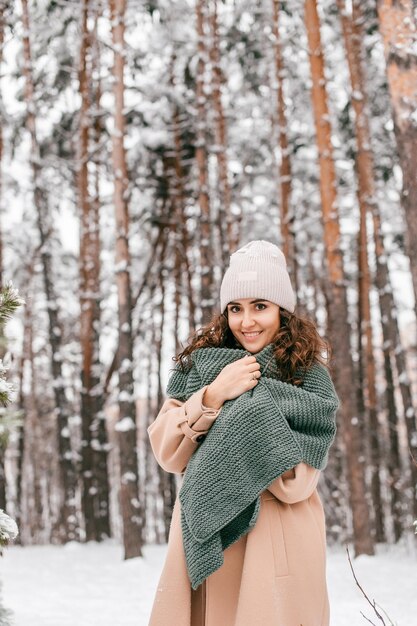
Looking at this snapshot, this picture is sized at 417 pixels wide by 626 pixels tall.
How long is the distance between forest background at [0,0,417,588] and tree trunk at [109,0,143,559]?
0.02 meters

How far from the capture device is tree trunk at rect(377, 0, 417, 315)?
5238 mm

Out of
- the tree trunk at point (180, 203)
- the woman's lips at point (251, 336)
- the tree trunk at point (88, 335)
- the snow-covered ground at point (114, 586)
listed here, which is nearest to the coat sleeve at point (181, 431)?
the woman's lips at point (251, 336)

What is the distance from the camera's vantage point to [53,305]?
12.1 meters

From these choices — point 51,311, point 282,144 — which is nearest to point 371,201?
point 282,144

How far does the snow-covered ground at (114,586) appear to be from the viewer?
5.62 m

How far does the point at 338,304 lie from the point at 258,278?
23.1 ft

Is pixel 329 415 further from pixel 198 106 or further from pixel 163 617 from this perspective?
pixel 198 106

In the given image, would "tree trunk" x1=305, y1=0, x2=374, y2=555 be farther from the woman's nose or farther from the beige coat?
the beige coat

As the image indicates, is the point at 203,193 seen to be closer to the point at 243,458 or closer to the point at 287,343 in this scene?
the point at 287,343

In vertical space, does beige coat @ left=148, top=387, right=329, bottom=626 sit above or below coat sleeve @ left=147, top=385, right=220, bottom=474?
below

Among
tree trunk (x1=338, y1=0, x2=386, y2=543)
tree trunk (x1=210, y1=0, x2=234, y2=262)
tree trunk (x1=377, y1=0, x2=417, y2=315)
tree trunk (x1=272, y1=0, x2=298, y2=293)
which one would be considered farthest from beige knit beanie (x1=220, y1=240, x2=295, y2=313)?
Result: tree trunk (x1=272, y1=0, x2=298, y2=293)

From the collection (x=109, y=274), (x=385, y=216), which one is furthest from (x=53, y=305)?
(x=385, y=216)

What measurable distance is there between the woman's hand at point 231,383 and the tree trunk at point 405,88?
3445 millimetres

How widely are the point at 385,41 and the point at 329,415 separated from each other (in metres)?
4.33
